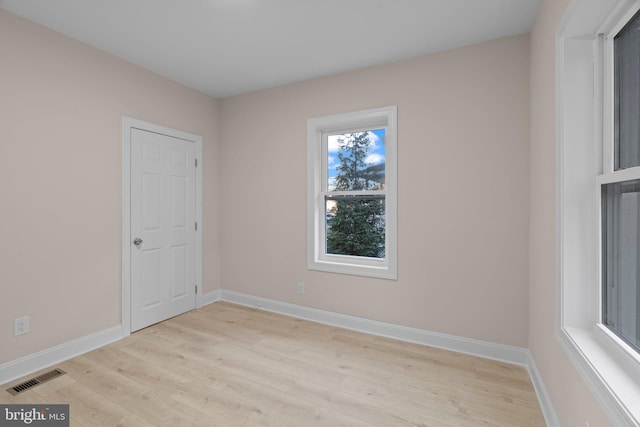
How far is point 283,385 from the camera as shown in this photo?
2.16 m

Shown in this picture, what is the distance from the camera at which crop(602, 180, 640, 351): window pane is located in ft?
3.90

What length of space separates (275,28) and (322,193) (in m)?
1.69

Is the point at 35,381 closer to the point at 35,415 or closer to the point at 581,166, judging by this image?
the point at 35,415

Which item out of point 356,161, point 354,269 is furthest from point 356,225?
point 356,161

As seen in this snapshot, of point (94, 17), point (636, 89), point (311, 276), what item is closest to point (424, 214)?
point (311, 276)

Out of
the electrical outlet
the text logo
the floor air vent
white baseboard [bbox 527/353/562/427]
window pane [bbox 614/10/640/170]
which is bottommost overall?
the text logo

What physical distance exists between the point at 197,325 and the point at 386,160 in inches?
105

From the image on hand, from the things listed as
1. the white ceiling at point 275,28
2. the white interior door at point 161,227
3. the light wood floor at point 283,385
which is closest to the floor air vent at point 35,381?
the light wood floor at point 283,385

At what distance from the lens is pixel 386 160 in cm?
310

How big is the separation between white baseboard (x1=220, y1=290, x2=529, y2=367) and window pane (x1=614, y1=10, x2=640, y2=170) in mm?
1790

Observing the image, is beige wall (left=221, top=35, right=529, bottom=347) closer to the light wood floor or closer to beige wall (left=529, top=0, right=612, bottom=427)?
beige wall (left=529, top=0, right=612, bottom=427)

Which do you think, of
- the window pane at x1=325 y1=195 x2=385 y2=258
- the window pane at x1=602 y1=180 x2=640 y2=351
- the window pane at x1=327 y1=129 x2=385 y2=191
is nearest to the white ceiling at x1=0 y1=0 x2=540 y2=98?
the window pane at x1=327 y1=129 x2=385 y2=191

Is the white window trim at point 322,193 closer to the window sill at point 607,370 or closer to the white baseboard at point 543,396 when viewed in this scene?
the white baseboard at point 543,396

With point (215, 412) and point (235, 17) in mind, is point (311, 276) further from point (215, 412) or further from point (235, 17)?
point (235, 17)
